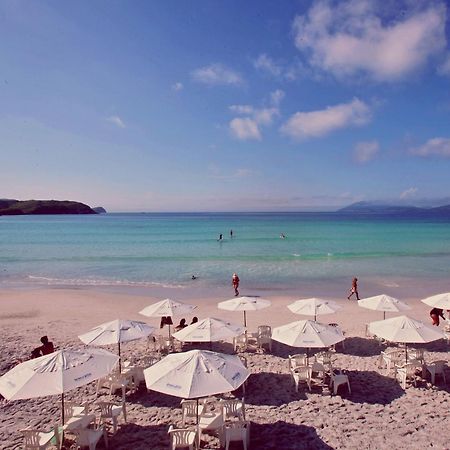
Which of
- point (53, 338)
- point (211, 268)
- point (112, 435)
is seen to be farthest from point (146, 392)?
point (211, 268)

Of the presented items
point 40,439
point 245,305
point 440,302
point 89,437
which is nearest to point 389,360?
point 440,302

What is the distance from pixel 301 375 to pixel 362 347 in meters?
3.91

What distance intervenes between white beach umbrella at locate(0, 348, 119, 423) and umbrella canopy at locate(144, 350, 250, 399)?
1120mm

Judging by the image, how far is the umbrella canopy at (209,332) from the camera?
10.1 m

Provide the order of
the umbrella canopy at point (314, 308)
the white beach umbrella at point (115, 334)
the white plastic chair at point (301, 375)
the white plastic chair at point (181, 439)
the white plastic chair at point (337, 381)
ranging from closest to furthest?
the white plastic chair at point (181, 439) → the white plastic chair at point (337, 381) → the white plastic chair at point (301, 375) → the white beach umbrella at point (115, 334) → the umbrella canopy at point (314, 308)

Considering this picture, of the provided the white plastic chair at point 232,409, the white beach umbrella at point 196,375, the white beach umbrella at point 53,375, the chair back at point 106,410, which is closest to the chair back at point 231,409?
the white plastic chair at point 232,409

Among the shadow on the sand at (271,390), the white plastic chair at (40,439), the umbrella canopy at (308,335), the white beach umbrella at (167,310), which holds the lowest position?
the shadow on the sand at (271,390)

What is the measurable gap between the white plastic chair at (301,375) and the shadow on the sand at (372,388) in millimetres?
1043

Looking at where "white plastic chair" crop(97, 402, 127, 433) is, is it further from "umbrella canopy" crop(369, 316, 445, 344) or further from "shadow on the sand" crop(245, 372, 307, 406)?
"umbrella canopy" crop(369, 316, 445, 344)

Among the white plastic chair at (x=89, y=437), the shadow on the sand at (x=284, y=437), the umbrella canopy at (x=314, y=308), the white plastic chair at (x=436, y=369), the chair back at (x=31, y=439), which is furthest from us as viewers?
the umbrella canopy at (x=314, y=308)

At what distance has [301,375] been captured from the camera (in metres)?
9.73

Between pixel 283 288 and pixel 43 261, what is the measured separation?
27371 mm

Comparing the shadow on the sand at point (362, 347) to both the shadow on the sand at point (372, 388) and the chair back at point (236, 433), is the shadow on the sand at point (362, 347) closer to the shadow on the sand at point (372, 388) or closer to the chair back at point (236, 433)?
the shadow on the sand at point (372, 388)

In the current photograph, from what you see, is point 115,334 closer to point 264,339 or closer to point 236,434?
point 236,434
